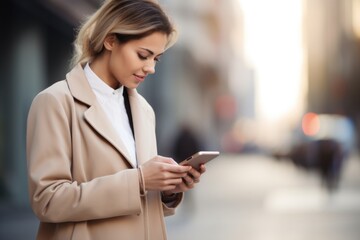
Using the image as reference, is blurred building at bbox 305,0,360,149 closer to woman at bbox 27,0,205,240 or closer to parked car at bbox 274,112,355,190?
parked car at bbox 274,112,355,190

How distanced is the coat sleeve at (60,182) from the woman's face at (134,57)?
0.85ft

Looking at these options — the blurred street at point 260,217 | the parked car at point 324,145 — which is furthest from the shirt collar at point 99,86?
the parked car at point 324,145

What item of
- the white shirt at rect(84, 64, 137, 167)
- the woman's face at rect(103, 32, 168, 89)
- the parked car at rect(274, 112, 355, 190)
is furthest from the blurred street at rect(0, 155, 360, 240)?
the woman's face at rect(103, 32, 168, 89)

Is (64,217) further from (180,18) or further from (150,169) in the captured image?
(180,18)

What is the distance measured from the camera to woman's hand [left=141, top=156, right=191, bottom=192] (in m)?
2.94

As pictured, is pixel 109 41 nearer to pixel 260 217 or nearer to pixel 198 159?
pixel 198 159

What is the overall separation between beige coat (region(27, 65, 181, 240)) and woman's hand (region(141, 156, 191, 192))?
0.04 m

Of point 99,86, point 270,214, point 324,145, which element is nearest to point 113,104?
point 99,86

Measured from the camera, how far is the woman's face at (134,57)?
10.2 ft

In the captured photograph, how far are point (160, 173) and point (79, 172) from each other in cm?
29

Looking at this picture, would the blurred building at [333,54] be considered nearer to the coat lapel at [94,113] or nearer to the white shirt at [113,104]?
the white shirt at [113,104]

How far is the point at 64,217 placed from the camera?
2904 mm

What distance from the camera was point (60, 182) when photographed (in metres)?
2.91

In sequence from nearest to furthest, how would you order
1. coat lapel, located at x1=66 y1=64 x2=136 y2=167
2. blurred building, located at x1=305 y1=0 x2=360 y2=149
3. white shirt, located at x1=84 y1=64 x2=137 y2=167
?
coat lapel, located at x1=66 y1=64 x2=136 y2=167
white shirt, located at x1=84 y1=64 x2=137 y2=167
blurred building, located at x1=305 y1=0 x2=360 y2=149
